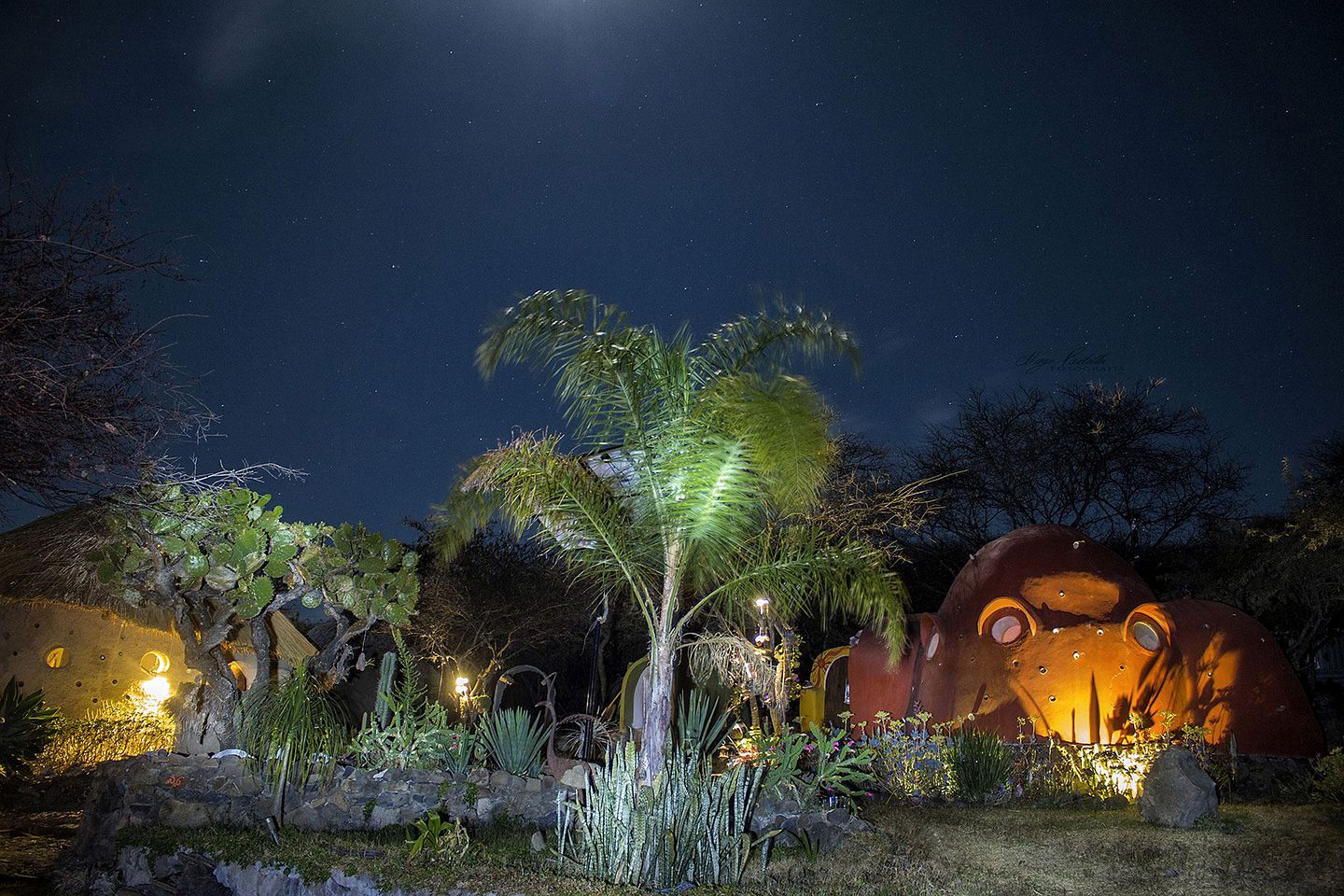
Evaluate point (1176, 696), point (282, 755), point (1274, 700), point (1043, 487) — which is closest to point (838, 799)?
point (282, 755)

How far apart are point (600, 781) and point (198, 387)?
3968mm

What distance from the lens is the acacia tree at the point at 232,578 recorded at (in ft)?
28.9

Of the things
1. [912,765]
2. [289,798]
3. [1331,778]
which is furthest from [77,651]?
[1331,778]

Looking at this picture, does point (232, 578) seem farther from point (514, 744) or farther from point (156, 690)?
point (156, 690)

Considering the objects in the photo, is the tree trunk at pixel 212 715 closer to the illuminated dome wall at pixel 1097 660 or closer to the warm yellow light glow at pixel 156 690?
the warm yellow light glow at pixel 156 690

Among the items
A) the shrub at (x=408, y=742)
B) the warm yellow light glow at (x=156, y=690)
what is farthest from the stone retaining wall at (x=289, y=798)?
the warm yellow light glow at (x=156, y=690)

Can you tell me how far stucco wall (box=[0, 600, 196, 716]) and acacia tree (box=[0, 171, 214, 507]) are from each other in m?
9.50

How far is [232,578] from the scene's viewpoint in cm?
920

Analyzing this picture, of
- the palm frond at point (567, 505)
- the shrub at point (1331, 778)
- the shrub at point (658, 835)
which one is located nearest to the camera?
the shrub at point (658, 835)

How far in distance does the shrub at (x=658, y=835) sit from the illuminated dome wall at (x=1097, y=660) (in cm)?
664

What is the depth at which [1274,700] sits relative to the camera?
10898 mm

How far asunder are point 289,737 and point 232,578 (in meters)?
2.16

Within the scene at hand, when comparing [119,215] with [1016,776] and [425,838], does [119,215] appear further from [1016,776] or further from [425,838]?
[1016,776]

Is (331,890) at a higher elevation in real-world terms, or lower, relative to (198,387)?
lower
